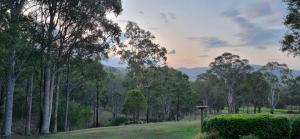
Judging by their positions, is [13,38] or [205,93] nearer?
[13,38]

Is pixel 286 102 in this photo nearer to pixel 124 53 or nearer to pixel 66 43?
pixel 124 53

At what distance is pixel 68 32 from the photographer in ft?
125

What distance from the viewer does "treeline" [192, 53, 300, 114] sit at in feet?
278

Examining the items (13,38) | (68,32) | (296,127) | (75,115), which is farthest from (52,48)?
(75,115)

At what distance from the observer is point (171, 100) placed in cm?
8700

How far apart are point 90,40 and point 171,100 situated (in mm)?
50626

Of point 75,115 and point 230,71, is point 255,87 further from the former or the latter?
point 75,115

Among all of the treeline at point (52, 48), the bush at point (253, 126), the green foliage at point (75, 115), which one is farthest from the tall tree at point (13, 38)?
the green foliage at point (75, 115)

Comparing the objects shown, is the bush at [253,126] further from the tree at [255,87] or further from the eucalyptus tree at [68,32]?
the tree at [255,87]

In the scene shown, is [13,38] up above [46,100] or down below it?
above

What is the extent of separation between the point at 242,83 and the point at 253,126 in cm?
7343

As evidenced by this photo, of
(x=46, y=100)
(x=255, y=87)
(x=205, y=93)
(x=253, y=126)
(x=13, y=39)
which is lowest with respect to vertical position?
(x=253, y=126)

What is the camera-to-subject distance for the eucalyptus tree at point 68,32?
108 ft

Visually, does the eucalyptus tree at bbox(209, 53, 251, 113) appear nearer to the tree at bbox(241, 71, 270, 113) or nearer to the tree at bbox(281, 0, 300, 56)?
the tree at bbox(241, 71, 270, 113)
